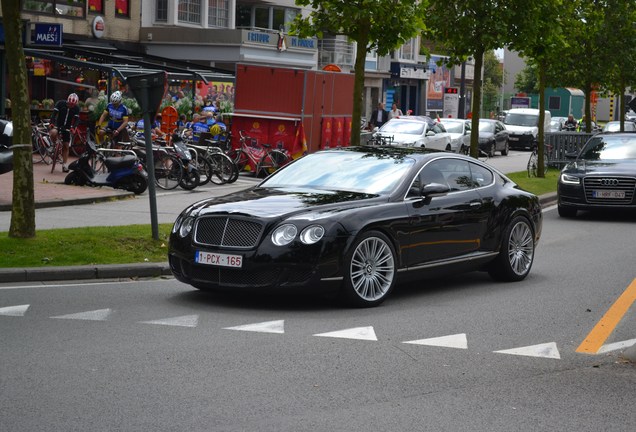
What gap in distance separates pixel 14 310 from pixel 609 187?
13470 millimetres

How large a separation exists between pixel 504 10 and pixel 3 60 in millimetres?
15427

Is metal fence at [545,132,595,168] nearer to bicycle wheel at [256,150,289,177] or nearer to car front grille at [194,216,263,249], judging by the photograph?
bicycle wheel at [256,150,289,177]

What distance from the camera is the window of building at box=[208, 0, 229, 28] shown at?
1987 inches

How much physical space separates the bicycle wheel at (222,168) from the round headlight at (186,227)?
14210 millimetres

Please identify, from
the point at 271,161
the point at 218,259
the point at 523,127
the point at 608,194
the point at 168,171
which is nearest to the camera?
the point at 218,259

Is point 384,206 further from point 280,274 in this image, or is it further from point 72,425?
point 72,425

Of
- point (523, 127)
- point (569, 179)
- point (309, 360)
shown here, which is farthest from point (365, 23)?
point (523, 127)

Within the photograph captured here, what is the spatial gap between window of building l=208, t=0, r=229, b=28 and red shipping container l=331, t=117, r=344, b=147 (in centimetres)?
2073

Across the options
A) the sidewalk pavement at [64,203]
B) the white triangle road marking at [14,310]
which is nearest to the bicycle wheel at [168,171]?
the sidewalk pavement at [64,203]

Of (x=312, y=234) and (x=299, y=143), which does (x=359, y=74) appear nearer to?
(x=299, y=143)

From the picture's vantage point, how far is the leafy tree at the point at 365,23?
20.0 m

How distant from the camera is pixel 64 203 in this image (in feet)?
63.8

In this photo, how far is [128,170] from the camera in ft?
71.9

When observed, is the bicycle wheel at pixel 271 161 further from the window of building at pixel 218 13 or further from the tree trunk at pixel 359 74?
the window of building at pixel 218 13
